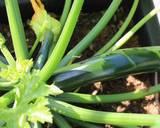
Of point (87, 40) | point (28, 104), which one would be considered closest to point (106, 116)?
point (28, 104)

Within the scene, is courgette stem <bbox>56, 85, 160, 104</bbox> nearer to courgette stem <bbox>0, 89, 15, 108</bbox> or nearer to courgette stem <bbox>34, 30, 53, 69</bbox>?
courgette stem <bbox>34, 30, 53, 69</bbox>

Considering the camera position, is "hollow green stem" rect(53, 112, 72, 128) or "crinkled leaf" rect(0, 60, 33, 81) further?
"hollow green stem" rect(53, 112, 72, 128)

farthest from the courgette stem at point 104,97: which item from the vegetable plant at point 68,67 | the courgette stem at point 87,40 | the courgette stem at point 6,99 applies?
the courgette stem at point 6,99

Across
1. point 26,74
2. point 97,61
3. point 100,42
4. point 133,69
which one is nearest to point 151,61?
point 133,69

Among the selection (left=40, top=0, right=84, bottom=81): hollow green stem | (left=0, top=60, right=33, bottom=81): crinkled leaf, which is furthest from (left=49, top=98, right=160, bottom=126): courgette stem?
(left=0, top=60, right=33, bottom=81): crinkled leaf

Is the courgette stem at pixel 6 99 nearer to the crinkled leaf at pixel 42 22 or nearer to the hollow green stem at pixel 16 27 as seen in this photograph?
the hollow green stem at pixel 16 27

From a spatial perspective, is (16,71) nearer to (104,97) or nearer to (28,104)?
(28,104)
